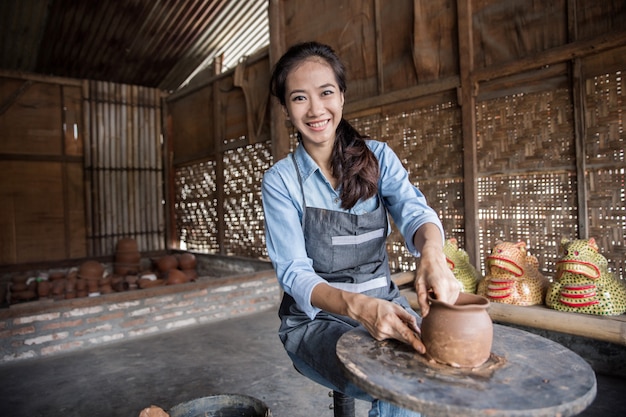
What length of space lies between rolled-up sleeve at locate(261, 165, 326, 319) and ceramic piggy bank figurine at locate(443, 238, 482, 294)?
262cm

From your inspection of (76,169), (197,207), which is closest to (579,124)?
(197,207)

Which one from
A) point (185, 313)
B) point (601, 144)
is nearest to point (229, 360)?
point (185, 313)

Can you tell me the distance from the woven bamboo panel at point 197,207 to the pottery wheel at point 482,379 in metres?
7.38

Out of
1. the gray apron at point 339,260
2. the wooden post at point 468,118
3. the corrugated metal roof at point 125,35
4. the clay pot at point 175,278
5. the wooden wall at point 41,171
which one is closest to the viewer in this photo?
the gray apron at point 339,260

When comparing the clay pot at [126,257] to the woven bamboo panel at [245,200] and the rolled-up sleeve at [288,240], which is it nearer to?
the woven bamboo panel at [245,200]

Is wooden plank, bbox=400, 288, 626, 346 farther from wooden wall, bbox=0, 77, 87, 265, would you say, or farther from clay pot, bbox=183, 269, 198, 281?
wooden wall, bbox=0, 77, 87, 265

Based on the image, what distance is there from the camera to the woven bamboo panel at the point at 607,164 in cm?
350

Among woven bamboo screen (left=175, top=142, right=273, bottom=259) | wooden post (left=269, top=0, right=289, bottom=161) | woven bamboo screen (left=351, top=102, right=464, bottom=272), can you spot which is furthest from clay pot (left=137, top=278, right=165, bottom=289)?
woven bamboo screen (left=351, top=102, right=464, bottom=272)

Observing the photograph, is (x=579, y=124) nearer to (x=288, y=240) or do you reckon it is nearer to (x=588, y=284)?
(x=588, y=284)

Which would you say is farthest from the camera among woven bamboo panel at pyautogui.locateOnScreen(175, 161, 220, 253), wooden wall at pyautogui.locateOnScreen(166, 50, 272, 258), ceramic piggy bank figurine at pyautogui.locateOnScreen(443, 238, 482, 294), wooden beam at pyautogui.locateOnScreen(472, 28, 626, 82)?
woven bamboo panel at pyautogui.locateOnScreen(175, 161, 220, 253)

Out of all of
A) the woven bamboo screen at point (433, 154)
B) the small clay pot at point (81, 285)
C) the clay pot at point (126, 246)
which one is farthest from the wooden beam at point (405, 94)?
the clay pot at point (126, 246)

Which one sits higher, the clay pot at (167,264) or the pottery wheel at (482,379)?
the pottery wheel at (482,379)

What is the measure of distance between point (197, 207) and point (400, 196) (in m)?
7.64

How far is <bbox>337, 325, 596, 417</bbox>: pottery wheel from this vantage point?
42.9 inches
